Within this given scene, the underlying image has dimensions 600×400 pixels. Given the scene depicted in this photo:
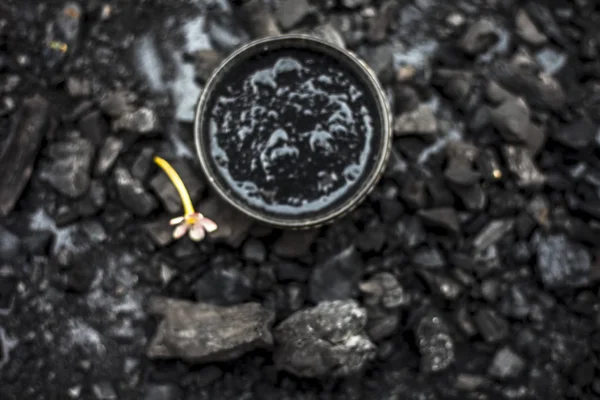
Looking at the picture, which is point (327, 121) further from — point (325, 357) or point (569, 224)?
point (569, 224)

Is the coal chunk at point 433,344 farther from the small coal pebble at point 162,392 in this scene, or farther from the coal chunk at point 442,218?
the small coal pebble at point 162,392

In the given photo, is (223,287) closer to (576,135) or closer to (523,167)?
(523,167)

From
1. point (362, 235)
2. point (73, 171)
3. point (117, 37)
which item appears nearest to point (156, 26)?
point (117, 37)

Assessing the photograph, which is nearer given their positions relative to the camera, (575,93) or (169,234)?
(169,234)

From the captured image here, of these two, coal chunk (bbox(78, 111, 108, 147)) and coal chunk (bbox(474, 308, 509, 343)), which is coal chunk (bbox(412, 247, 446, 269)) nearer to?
coal chunk (bbox(474, 308, 509, 343))

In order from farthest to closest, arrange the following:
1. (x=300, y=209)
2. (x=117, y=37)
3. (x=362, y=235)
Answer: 1. (x=117, y=37)
2. (x=362, y=235)
3. (x=300, y=209)

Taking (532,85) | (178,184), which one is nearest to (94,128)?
(178,184)
